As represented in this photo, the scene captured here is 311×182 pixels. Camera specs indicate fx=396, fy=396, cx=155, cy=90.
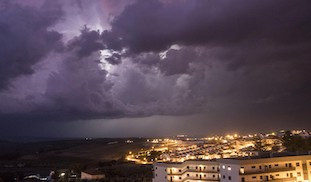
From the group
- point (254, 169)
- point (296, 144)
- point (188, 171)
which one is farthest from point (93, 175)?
point (254, 169)

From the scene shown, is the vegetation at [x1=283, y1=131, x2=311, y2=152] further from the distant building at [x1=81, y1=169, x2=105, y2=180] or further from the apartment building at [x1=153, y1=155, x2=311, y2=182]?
the distant building at [x1=81, y1=169, x2=105, y2=180]

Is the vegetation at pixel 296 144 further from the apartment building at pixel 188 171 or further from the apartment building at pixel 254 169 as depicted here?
the apartment building at pixel 188 171

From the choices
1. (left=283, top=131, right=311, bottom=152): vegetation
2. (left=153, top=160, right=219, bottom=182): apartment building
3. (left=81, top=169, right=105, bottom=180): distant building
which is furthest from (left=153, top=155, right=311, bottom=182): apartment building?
(left=81, top=169, right=105, bottom=180): distant building

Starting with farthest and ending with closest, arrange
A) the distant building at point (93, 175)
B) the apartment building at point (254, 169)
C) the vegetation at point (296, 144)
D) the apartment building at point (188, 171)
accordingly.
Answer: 1. the distant building at point (93, 175)
2. the vegetation at point (296, 144)
3. the apartment building at point (188, 171)
4. the apartment building at point (254, 169)

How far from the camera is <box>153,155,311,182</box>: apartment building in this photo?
58.2m

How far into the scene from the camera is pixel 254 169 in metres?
59.0

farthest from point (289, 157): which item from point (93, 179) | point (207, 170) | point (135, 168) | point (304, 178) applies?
point (135, 168)

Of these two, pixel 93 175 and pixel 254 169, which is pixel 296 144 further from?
pixel 93 175

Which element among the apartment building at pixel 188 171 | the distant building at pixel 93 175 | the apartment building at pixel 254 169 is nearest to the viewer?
the apartment building at pixel 254 169

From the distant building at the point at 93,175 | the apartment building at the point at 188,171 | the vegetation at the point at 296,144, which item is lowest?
the distant building at the point at 93,175

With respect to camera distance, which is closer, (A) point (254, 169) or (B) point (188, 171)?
(A) point (254, 169)

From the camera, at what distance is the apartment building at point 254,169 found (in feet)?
191

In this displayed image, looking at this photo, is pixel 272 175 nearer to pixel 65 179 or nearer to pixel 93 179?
pixel 93 179

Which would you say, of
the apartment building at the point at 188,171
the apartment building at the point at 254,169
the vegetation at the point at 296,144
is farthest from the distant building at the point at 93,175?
the vegetation at the point at 296,144
